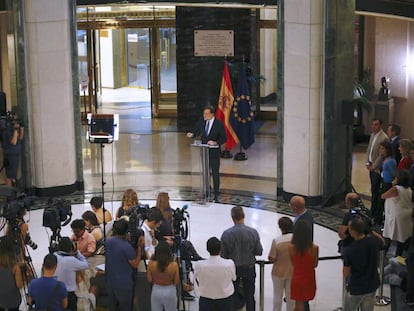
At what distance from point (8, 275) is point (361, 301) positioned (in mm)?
3372

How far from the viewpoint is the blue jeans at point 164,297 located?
26.2 feet

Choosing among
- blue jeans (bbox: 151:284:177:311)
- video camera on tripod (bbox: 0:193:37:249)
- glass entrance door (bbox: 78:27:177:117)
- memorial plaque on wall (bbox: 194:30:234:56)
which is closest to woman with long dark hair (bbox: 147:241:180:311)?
blue jeans (bbox: 151:284:177:311)

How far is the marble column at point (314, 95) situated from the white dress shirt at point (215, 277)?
553cm

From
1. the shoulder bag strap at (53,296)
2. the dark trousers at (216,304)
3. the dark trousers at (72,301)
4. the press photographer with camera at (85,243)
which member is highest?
the press photographer with camera at (85,243)

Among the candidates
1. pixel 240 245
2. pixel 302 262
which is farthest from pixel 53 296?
pixel 302 262

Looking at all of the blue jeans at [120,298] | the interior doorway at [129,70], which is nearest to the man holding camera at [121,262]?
the blue jeans at [120,298]

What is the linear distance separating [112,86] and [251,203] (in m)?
12.7

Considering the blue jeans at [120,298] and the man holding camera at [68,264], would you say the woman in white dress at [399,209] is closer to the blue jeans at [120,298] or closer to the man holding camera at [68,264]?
the blue jeans at [120,298]

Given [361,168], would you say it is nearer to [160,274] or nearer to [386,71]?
[386,71]

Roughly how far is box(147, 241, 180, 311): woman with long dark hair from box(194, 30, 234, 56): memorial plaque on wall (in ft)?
38.1

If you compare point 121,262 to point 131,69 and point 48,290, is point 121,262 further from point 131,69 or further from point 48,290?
point 131,69

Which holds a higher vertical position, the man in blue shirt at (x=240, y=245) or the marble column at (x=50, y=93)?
the marble column at (x=50, y=93)

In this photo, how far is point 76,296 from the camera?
866 centimetres

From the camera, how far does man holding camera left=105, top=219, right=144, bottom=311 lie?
330 inches
